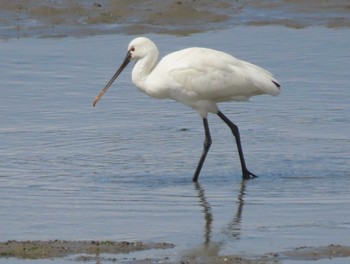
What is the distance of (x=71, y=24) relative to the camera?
62.4 ft

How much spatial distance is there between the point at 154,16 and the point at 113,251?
1182 cm

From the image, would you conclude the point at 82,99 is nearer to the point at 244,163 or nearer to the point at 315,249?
the point at 244,163

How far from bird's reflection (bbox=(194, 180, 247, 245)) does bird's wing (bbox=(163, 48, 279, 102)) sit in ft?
3.76

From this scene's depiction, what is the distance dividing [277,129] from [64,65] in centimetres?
446

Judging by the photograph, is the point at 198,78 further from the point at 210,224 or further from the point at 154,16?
the point at 154,16

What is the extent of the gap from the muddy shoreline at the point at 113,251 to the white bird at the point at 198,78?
323 cm

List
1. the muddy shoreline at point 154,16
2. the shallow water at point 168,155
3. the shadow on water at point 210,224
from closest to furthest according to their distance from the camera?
1. the shadow on water at point 210,224
2. the shallow water at point 168,155
3. the muddy shoreline at point 154,16

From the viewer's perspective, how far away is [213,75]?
1138 cm

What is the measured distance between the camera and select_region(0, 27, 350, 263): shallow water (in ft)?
28.7

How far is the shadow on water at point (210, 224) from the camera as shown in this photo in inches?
318

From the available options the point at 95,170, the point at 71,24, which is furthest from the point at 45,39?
the point at 95,170

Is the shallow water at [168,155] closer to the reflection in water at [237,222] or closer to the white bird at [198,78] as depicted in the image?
the reflection in water at [237,222]

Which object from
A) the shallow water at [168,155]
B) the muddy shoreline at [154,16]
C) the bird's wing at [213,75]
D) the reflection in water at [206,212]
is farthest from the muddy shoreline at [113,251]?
the muddy shoreline at [154,16]

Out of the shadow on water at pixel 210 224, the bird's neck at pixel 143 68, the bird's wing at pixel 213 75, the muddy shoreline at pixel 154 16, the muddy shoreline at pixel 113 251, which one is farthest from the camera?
the muddy shoreline at pixel 154 16
